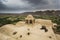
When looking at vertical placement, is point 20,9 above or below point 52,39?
above

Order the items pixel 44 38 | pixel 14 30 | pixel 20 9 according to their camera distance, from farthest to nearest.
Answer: pixel 20 9
pixel 14 30
pixel 44 38

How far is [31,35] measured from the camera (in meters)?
15.3

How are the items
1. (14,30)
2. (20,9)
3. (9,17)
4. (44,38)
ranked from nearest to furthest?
1. (44,38)
2. (14,30)
3. (20,9)
4. (9,17)

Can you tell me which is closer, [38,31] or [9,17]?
[38,31]

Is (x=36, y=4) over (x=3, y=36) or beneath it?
over

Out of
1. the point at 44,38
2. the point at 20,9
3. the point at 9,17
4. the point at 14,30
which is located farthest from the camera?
the point at 9,17

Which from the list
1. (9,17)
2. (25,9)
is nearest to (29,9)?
(25,9)

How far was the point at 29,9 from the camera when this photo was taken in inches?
1030

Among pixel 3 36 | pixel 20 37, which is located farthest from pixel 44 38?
pixel 3 36

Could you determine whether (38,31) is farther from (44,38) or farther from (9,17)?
(9,17)

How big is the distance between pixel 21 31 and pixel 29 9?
10580 mm

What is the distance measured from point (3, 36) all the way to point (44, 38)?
3246mm

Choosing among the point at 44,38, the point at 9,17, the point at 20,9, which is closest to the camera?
the point at 44,38

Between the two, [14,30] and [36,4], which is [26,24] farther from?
[36,4]
